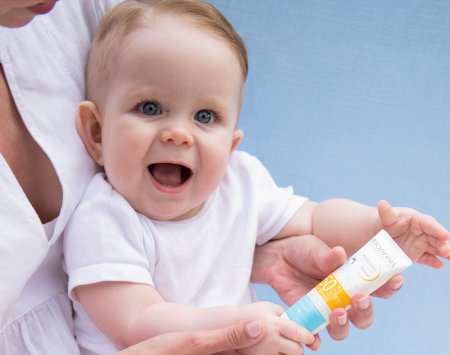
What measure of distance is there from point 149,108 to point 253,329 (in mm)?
371

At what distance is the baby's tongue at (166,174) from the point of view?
1.06 m

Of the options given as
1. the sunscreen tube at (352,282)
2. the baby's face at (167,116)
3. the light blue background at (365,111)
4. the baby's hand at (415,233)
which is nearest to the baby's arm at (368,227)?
the baby's hand at (415,233)

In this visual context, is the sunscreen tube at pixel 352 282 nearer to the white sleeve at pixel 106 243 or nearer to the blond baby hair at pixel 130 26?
the white sleeve at pixel 106 243

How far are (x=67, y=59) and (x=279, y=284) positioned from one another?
1.69 feet

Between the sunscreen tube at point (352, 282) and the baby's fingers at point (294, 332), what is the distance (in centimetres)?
2

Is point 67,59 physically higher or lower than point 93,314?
higher

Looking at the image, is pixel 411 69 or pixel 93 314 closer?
pixel 93 314

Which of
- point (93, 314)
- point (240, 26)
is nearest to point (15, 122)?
point (93, 314)

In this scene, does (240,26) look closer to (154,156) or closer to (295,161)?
(295,161)

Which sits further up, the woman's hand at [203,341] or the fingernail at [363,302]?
the fingernail at [363,302]

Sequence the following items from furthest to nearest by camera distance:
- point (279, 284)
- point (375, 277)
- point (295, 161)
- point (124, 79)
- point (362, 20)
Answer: point (295, 161)
point (362, 20)
point (279, 284)
point (124, 79)
point (375, 277)

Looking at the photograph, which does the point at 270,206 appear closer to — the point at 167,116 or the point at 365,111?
the point at 167,116

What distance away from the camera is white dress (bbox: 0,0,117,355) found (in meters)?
0.94

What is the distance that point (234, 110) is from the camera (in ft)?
3.63
